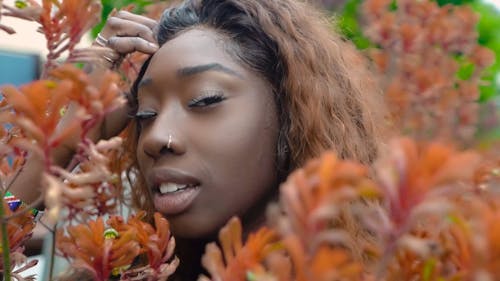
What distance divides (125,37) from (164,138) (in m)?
0.25

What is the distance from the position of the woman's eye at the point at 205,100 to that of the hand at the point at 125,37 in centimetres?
16

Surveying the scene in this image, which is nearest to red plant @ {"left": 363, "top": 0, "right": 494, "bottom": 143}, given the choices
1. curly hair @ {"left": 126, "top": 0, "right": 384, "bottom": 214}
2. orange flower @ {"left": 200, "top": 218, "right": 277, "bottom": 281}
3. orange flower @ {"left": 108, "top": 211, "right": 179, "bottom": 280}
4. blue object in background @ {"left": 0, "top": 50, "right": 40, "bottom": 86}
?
curly hair @ {"left": 126, "top": 0, "right": 384, "bottom": 214}

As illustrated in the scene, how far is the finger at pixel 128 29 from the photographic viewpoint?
1.22 metres

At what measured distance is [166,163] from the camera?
3.41 ft

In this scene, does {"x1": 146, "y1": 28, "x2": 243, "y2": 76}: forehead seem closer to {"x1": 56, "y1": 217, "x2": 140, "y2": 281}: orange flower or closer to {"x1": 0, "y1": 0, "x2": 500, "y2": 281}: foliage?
{"x1": 0, "y1": 0, "x2": 500, "y2": 281}: foliage

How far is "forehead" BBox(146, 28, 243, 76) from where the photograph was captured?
1.09 m

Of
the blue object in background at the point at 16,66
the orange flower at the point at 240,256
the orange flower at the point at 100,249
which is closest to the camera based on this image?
the orange flower at the point at 240,256

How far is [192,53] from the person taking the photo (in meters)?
1.10

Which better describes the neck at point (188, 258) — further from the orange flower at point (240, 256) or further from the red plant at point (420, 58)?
the red plant at point (420, 58)

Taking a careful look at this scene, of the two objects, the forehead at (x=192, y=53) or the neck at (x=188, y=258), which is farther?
the neck at (x=188, y=258)

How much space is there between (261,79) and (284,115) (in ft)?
0.22

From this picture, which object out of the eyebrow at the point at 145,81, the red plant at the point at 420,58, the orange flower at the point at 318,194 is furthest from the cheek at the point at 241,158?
the red plant at the point at 420,58

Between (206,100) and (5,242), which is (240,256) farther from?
(206,100)

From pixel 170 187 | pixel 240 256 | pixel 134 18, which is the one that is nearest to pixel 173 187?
pixel 170 187
